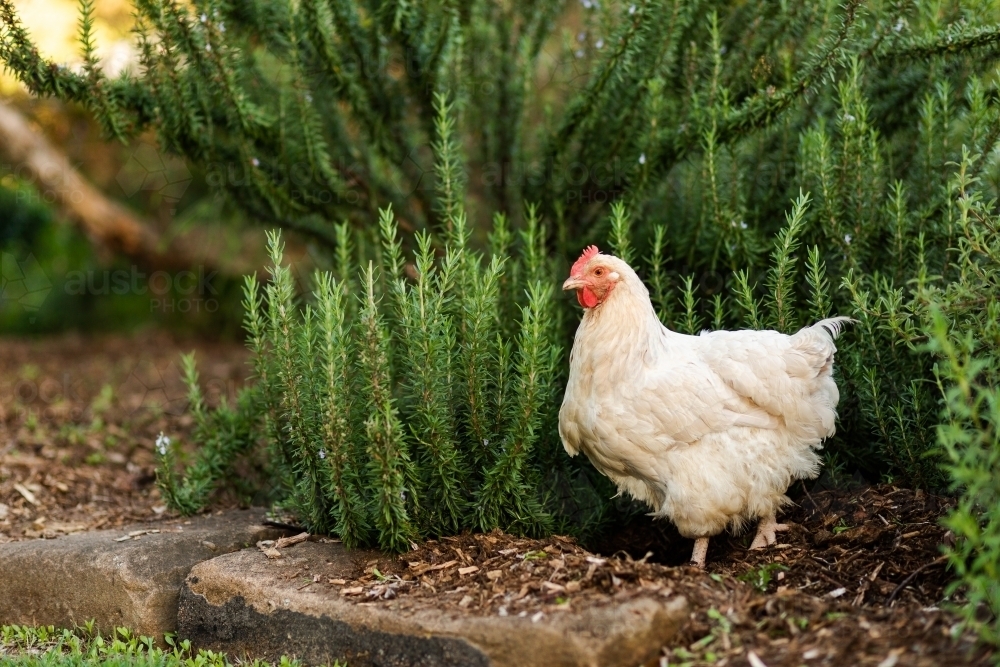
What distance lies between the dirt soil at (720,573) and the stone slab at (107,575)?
47cm

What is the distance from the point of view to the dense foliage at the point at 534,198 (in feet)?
11.1

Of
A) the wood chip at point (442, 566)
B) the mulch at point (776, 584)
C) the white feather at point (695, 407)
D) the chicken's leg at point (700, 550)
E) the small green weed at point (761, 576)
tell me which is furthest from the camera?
the chicken's leg at point (700, 550)

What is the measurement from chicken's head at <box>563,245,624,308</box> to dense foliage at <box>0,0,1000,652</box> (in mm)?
190

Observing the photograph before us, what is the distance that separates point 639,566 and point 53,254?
27.7 feet

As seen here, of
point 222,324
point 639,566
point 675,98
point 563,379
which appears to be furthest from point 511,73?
point 222,324

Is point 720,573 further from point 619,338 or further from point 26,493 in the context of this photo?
point 26,493

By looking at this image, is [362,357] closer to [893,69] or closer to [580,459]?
[580,459]

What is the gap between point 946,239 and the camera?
3.78m

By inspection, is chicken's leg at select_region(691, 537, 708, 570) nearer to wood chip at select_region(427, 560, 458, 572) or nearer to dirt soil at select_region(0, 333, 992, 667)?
dirt soil at select_region(0, 333, 992, 667)

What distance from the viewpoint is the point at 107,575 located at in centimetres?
349

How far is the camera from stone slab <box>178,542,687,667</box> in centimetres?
261

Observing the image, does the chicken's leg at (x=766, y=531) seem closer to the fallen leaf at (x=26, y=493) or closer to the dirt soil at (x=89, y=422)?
the dirt soil at (x=89, y=422)

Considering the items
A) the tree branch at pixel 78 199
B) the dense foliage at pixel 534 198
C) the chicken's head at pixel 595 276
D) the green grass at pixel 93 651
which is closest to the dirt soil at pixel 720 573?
the dense foliage at pixel 534 198

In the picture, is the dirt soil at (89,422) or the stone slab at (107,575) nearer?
the stone slab at (107,575)
